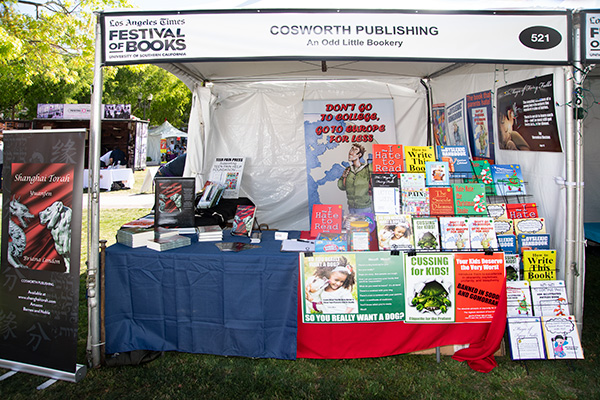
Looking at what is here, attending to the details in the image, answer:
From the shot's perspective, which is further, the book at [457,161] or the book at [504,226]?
the book at [457,161]

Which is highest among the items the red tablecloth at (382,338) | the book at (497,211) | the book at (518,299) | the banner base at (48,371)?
the book at (497,211)

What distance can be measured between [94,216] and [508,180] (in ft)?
9.20

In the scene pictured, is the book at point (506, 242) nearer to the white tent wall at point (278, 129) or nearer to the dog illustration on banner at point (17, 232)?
the white tent wall at point (278, 129)

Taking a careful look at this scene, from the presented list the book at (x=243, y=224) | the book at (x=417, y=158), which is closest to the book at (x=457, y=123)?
the book at (x=417, y=158)

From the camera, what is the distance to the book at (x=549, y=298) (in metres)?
2.63

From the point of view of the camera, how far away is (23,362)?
8.18 ft

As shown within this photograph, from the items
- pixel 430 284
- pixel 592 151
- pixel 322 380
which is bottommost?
pixel 322 380

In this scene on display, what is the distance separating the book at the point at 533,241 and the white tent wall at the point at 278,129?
251cm

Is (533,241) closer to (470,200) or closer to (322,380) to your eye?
→ (470,200)

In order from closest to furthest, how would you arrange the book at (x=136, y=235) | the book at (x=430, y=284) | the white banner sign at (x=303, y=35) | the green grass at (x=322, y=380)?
the green grass at (x=322, y=380)
the white banner sign at (x=303, y=35)
the book at (x=430, y=284)
the book at (x=136, y=235)

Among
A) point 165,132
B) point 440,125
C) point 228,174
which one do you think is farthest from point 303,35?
point 165,132

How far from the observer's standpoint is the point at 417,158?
2.97 m

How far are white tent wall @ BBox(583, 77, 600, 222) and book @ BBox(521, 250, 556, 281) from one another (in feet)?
9.09

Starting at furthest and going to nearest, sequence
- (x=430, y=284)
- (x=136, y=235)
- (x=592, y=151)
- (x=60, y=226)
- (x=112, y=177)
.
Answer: (x=112, y=177) < (x=592, y=151) < (x=136, y=235) < (x=430, y=284) < (x=60, y=226)
